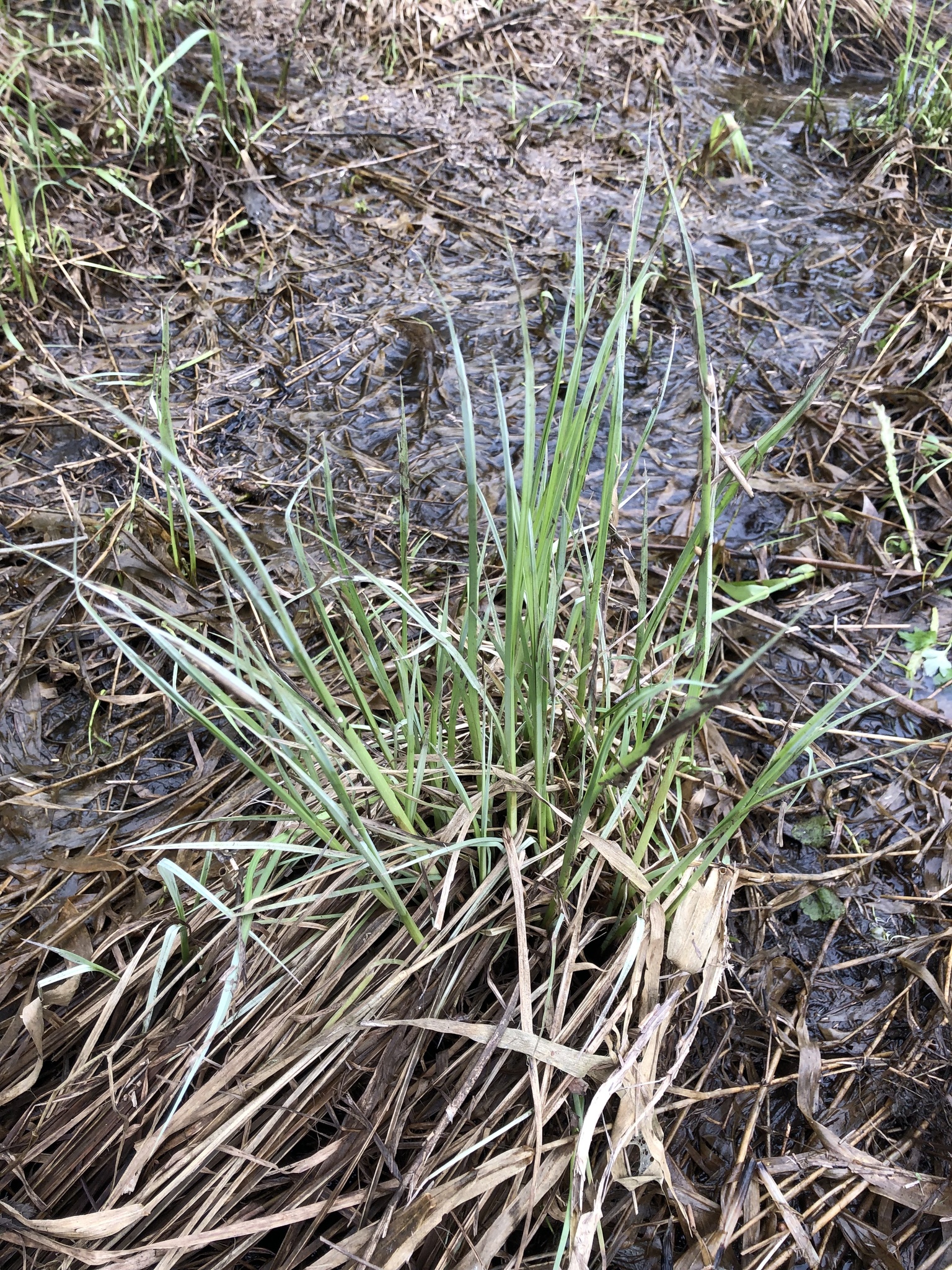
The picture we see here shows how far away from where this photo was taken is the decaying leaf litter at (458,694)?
0.92 m

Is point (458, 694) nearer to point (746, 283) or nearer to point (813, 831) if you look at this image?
point (813, 831)

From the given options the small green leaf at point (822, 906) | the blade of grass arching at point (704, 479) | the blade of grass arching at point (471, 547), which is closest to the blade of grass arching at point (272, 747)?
the blade of grass arching at point (471, 547)

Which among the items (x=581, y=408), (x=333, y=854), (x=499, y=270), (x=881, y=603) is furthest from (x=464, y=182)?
(x=333, y=854)

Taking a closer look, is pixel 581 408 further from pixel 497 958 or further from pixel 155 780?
pixel 155 780

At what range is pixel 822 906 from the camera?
126 centimetres

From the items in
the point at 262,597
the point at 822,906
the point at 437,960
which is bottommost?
the point at 822,906

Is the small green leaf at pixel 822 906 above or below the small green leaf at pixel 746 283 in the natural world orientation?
below

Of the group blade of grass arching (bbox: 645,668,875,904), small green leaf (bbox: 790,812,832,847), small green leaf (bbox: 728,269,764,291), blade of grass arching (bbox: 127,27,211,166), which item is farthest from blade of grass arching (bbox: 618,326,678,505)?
blade of grass arching (bbox: 127,27,211,166)

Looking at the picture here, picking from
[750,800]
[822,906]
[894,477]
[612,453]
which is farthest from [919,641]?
[612,453]

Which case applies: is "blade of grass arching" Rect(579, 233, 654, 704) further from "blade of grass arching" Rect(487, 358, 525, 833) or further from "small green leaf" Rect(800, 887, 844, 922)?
"small green leaf" Rect(800, 887, 844, 922)

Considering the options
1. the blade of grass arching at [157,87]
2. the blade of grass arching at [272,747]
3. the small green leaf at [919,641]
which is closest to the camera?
the blade of grass arching at [272,747]

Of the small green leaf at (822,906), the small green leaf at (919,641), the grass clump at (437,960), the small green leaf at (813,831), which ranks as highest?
the grass clump at (437,960)

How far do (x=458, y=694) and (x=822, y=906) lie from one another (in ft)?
2.35

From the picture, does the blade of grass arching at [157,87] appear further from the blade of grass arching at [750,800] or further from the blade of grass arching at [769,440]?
the blade of grass arching at [750,800]
